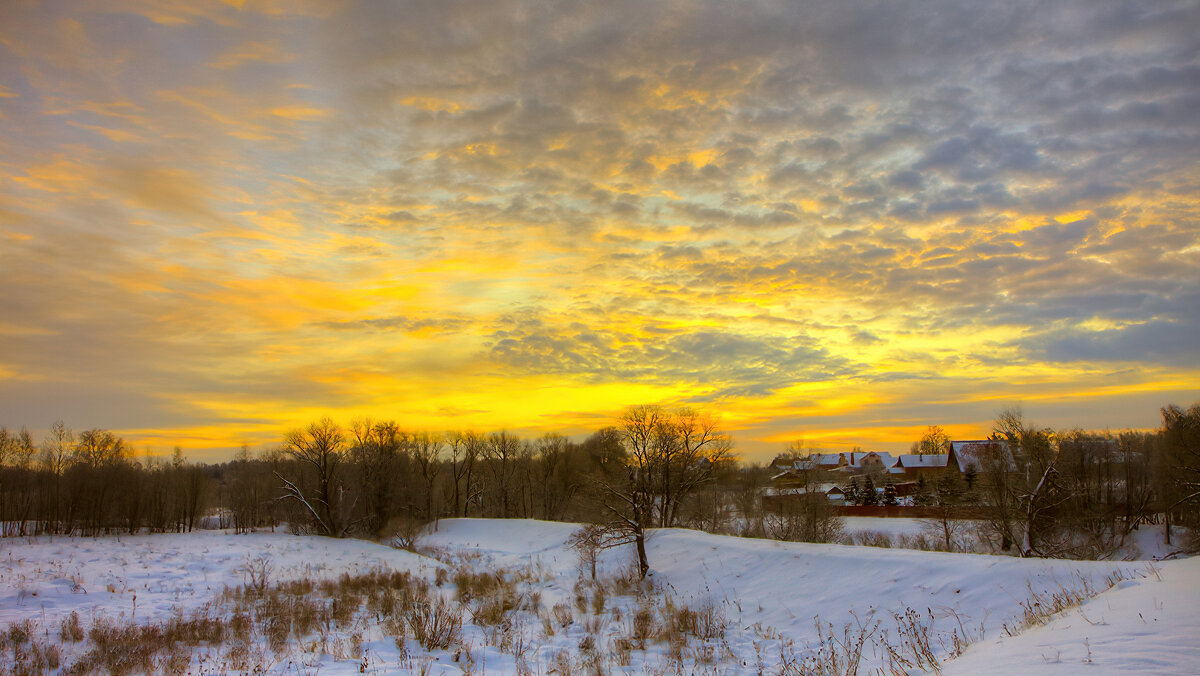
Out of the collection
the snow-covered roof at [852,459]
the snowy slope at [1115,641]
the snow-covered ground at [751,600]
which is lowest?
the snow-covered roof at [852,459]

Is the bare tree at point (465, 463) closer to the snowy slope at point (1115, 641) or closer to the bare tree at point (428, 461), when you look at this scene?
the bare tree at point (428, 461)

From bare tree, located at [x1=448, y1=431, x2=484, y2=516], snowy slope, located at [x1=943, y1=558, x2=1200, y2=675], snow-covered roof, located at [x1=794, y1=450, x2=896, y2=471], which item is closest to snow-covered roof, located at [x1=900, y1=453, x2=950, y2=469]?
snow-covered roof, located at [x1=794, y1=450, x2=896, y2=471]

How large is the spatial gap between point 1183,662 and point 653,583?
22.3 meters

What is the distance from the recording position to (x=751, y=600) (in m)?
20.8

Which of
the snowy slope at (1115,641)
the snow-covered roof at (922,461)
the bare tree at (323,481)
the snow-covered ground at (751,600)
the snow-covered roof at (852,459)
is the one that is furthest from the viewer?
the snow-covered roof at (852,459)

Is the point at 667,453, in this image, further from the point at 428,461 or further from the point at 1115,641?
the point at 1115,641

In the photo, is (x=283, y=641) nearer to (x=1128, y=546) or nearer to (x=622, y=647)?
(x=622, y=647)

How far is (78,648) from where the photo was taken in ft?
42.7

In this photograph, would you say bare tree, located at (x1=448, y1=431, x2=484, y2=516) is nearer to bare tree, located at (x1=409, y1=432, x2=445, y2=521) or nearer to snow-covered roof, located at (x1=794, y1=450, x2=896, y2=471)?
bare tree, located at (x1=409, y1=432, x2=445, y2=521)

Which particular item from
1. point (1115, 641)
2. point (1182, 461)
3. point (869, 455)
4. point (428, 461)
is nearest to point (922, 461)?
point (869, 455)

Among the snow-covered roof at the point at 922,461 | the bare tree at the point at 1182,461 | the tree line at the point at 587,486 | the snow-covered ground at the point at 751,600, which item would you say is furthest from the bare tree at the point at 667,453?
the snow-covered roof at the point at 922,461

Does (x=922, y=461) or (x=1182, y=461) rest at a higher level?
(x=1182, y=461)

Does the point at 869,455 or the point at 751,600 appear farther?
the point at 869,455

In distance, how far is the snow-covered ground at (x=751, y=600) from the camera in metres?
8.05
